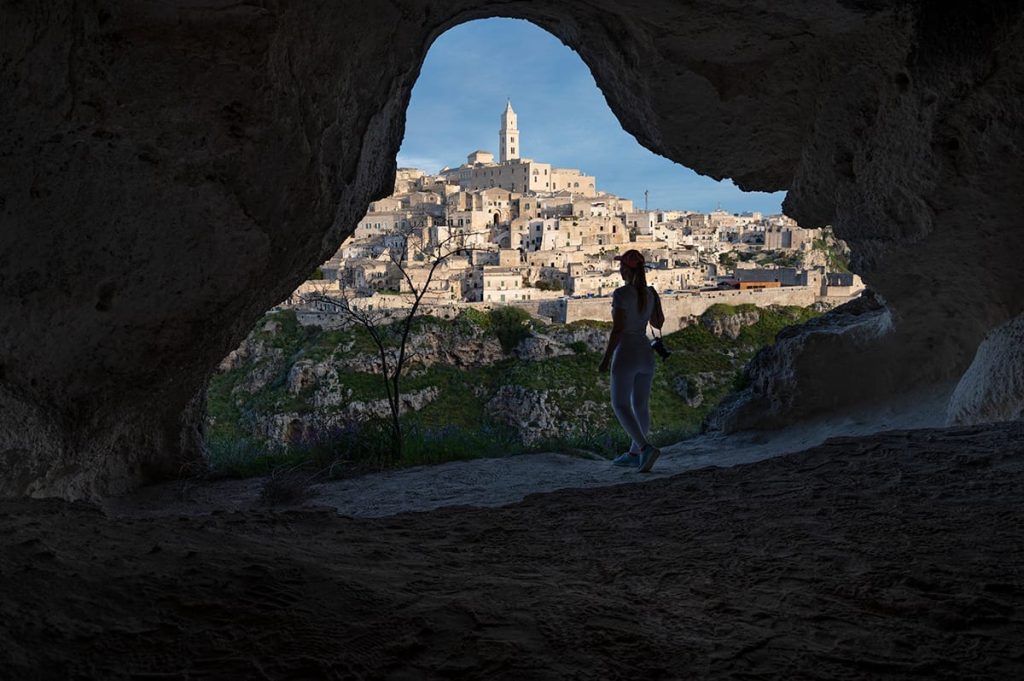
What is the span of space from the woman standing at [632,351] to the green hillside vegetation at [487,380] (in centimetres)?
154

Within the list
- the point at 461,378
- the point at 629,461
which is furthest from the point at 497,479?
the point at 461,378

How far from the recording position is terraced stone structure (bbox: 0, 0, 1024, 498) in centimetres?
381

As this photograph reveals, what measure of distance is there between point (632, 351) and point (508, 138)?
123855 millimetres

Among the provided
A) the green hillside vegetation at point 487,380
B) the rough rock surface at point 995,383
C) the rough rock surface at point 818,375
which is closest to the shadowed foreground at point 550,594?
the rough rock surface at point 995,383

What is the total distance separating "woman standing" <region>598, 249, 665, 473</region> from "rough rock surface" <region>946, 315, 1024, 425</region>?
2.00 meters

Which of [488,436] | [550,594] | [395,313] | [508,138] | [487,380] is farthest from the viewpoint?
[508,138]

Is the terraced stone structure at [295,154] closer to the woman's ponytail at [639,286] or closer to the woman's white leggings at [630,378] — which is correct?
the woman's ponytail at [639,286]

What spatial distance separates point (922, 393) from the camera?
643 centimetres

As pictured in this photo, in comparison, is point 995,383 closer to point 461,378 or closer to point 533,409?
point 533,409

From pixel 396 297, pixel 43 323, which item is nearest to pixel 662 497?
pixel 43 323

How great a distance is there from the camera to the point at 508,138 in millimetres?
125188

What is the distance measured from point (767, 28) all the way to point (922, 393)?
325cm

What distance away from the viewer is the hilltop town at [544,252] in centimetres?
3566

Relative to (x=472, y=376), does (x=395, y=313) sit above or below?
above
